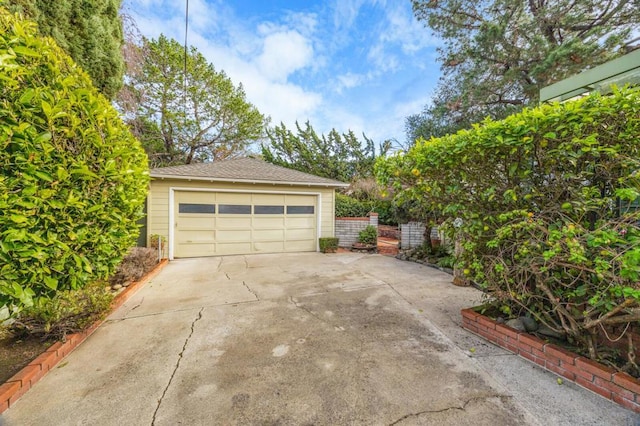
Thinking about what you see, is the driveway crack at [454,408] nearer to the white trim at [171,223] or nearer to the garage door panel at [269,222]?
the garage door panel at [269,222]

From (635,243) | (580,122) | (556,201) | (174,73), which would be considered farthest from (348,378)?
(174,73)

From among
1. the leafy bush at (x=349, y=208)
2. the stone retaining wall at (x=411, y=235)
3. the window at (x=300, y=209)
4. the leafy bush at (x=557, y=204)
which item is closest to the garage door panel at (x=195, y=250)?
the window at (x=300, y=209)

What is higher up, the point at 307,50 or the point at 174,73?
the point at 174,73

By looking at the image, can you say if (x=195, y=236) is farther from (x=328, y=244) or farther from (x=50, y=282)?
(x=50, y=282)

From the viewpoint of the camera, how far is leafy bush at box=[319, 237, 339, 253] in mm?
8391

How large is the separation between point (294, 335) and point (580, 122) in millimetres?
3271

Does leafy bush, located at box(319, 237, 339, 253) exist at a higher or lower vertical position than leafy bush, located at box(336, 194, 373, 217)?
lower

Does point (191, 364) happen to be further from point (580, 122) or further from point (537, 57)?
point (537, 57)

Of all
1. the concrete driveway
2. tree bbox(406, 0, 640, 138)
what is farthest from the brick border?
tree bbox(406, 0, 640, 138)

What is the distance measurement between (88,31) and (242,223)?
511 cm

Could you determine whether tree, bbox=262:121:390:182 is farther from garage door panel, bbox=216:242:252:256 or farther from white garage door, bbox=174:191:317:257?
garage door panel, bbox=216:242:252:256

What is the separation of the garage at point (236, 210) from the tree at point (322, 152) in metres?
8.92

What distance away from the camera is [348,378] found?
2.16 meters

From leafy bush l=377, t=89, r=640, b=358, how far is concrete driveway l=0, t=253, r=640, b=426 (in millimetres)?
705
